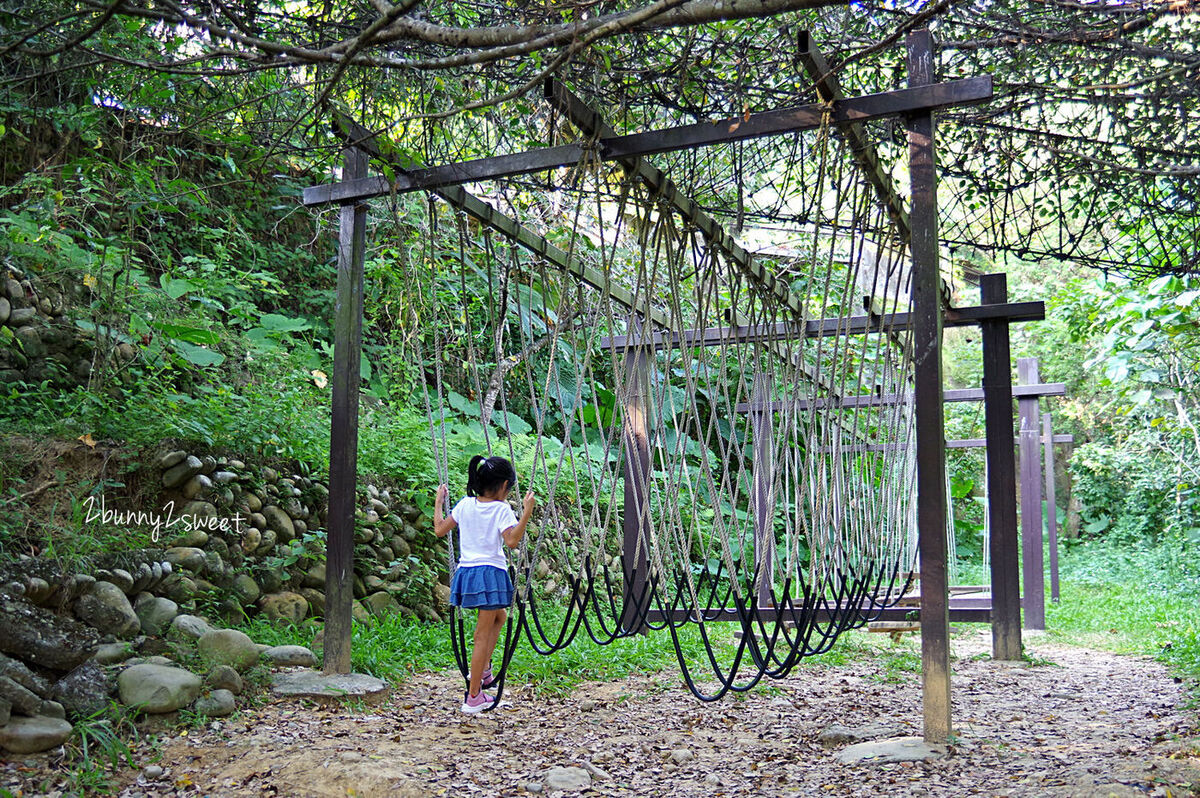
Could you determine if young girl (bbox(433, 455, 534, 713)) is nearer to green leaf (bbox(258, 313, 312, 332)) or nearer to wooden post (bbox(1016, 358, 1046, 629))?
green leaf (bbox(258, 313, 312, 332))

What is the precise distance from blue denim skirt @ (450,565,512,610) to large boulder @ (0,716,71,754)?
1.17 m

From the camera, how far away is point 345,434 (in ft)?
11.4

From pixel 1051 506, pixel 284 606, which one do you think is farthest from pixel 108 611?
pixel 1051 506

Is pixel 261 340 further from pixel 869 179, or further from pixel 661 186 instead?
pixel 869 179

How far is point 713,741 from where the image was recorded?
318cm

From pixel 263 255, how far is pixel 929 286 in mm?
4706

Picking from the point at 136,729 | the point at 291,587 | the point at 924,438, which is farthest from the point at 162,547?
the point at 924,438

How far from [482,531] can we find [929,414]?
151 centimetres

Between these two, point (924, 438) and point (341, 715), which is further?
point (341, 715)

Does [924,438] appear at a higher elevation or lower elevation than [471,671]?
higher

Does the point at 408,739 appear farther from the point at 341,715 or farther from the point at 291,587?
the point at 291,587

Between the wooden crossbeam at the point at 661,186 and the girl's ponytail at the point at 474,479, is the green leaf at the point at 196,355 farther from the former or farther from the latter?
the wooden crossbeam at the point at 661,186

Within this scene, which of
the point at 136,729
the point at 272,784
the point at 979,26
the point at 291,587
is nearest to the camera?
the point at 272,784

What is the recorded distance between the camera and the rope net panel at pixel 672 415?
122 inches
